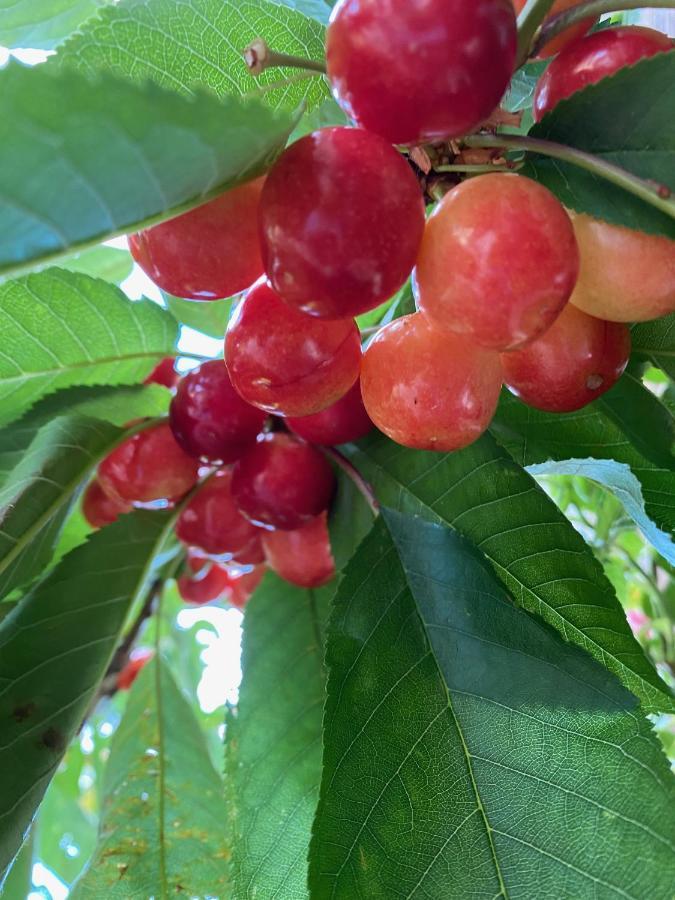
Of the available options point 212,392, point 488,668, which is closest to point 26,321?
point 212,392

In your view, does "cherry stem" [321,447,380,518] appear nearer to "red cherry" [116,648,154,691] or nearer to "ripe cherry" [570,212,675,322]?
"ripe cherry" [570,212,675,322]

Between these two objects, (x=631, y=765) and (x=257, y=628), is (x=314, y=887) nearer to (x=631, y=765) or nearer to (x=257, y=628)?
(x=631, y=765)

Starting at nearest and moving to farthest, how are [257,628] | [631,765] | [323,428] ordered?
[631,765] < [323,428] < [257,628]

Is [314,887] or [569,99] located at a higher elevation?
[569,99]

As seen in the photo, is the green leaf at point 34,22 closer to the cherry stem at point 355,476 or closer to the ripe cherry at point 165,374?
the ripe cherry at point 165,374

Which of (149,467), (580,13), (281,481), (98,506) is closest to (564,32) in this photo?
(580,13)

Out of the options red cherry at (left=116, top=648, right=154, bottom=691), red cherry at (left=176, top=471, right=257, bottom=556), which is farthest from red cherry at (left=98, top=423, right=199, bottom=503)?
red cherry at (left=116, top=648, right=154, bottom=691)
